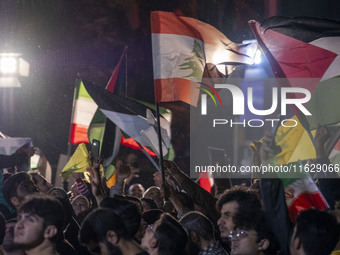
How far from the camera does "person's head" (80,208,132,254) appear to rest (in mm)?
3609

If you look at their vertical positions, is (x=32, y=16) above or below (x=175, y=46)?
above

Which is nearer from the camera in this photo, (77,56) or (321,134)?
(321,134)

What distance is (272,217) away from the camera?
12.7 feet

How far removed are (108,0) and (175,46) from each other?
7982 millimetres

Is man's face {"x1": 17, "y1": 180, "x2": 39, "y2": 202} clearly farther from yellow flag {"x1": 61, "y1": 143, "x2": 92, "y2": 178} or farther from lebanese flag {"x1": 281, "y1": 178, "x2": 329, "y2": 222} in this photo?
lebanese flag {"x1": 281, "y1": 178, "x2": 329, "y2": 222}

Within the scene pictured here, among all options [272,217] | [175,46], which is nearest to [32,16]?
[175,46]

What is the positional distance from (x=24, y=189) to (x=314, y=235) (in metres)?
2.90

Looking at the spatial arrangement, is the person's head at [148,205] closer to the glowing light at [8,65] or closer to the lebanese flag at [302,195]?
the lebanese flag at [302,195]

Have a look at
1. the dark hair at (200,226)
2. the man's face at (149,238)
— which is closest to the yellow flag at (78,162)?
the dark hair at (200,226)

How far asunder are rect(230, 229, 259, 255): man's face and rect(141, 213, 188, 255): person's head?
36 cm

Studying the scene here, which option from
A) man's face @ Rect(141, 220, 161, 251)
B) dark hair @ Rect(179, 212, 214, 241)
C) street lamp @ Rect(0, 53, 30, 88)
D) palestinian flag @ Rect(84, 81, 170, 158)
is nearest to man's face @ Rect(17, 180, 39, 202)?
palestinian flag @ Rect(84, 81, 170, 158)

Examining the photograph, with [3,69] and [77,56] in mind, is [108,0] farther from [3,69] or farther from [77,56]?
[3,69]

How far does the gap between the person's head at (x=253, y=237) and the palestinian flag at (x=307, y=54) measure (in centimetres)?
256

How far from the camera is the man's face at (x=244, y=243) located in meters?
3.79
